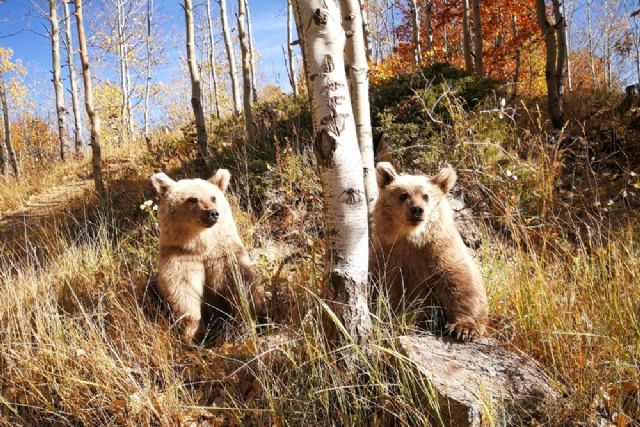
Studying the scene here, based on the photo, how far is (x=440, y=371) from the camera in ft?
6.57

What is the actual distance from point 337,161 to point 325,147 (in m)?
0.09

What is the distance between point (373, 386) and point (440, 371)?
0.33 m

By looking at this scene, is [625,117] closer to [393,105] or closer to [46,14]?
[393,105]

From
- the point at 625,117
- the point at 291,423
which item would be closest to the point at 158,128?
the point at 625,117

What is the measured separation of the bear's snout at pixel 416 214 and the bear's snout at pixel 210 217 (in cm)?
135

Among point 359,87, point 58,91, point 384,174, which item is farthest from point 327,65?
point 58,91

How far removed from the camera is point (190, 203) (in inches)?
128

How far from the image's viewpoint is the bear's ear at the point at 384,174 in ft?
10.2

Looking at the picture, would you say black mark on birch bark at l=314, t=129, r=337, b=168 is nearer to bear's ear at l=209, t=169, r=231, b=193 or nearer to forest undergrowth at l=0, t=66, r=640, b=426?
forest undergrowth at l=0, t=66, r=640, b=426

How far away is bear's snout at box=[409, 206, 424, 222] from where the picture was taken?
8.77 feet

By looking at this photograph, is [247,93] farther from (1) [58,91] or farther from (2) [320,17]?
(1) [58,91]

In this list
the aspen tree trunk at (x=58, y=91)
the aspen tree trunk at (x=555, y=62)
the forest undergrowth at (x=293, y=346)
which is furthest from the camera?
the aspen tree trunk at (x=58, y=91)

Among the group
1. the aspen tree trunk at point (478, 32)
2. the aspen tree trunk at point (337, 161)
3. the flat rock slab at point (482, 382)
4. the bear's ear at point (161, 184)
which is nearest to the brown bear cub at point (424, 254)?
the flat rock slab at point (482, 382)

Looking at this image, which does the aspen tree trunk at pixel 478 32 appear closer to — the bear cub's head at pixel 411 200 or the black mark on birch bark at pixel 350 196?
the bear cub's head at pixel 411 200
